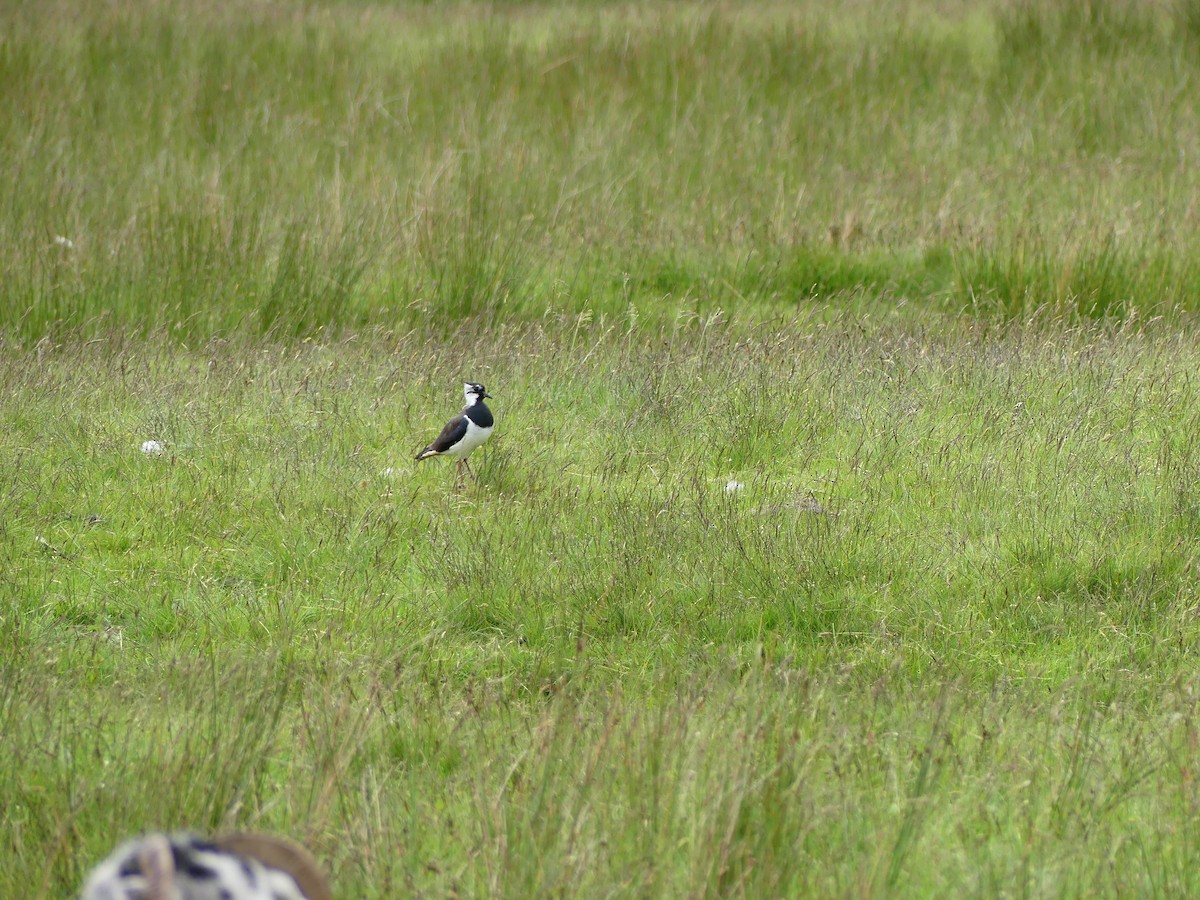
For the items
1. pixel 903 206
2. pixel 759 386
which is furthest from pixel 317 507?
pixel 903 206

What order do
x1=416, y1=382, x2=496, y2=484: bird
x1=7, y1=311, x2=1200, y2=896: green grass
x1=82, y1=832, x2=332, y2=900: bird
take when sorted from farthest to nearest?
x1=416, y1=382, x2=496, y2=484: bird < x1=7, y1=311, x2=1200, y2=896: green grass < x1=82, y1=832, x2=332, y2=900: bird

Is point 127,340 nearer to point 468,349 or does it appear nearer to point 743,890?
point 468,349

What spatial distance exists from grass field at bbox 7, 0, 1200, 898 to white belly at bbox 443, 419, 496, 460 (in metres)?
0.19

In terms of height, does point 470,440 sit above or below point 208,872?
below

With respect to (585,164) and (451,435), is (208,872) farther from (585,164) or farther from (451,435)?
(585,164)

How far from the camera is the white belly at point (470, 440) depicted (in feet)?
16.0

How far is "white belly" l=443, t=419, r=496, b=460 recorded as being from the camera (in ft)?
16.0

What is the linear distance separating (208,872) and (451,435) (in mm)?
3387

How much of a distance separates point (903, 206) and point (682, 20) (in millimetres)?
4134

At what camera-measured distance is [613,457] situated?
5246 millimetres

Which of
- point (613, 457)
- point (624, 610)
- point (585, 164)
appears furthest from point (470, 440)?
point (585, 164)

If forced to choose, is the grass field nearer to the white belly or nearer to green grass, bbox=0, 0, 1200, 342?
green grass, bbox=0, 0, 1200, 342

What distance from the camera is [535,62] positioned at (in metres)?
11.0

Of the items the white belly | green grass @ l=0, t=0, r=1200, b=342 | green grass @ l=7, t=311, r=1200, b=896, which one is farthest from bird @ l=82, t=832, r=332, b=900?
green grass @ l=0, t=0, r=1200, b=342
